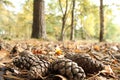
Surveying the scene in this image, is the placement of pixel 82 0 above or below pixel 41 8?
above

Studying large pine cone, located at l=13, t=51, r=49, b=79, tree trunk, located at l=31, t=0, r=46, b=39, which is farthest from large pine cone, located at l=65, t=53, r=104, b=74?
tree trunk, located at l=31, t=0, r=46, b=39

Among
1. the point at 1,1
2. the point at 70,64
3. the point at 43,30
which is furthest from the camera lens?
the point at 1,1

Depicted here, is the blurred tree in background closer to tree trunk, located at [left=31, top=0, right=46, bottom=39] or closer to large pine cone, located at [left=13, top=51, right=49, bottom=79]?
tree trunk, located at [left=31, top=0, right=46, bottom=39]

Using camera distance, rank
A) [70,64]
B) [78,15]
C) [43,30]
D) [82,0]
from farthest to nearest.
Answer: [78,15]
[82,0]
[43,30]
[70,64]

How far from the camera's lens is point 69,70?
1.32m

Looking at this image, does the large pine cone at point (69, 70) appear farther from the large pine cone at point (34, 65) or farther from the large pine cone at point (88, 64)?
the large pine cone at point (88, 64)

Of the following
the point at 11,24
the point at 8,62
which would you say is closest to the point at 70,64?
the point at 8,62

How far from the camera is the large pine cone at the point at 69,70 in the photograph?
Answer: 130 centimetres

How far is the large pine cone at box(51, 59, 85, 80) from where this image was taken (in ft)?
4.28

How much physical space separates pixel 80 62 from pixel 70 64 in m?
0.26

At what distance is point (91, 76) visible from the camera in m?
1.51

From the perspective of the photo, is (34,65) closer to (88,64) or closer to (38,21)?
(88,64)

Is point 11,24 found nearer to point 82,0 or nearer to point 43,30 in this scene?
point 82,0

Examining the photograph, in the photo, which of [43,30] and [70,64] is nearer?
[70,64]
